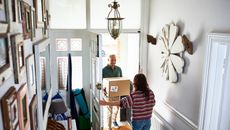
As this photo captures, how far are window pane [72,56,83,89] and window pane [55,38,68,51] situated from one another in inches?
8.9

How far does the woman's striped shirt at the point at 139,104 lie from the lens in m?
2.70

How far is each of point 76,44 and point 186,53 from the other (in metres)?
1.86

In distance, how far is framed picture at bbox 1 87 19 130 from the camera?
0.73 metres

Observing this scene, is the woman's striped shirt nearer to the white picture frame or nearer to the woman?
the woman

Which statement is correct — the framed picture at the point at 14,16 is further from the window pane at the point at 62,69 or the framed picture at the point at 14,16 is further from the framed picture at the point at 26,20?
the window pane at the point at 62,69

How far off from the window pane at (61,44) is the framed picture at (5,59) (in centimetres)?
277

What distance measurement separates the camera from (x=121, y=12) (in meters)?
3.63

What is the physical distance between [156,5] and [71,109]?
7.03 ft

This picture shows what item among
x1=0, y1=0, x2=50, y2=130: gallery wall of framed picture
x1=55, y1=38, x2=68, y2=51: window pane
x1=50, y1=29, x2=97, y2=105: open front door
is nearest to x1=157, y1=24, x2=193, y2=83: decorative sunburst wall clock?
x1=50, y1=29, x2=97, y2=105: open front door

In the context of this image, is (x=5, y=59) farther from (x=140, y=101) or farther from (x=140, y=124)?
(x=140, y=124)

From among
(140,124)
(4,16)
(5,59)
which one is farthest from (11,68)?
(140,124)

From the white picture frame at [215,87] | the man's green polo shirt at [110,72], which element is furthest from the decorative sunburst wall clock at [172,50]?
the man's green polo shirt at [110,72]

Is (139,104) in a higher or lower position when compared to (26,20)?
lower

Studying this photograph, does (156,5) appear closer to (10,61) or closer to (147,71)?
(147,71)
